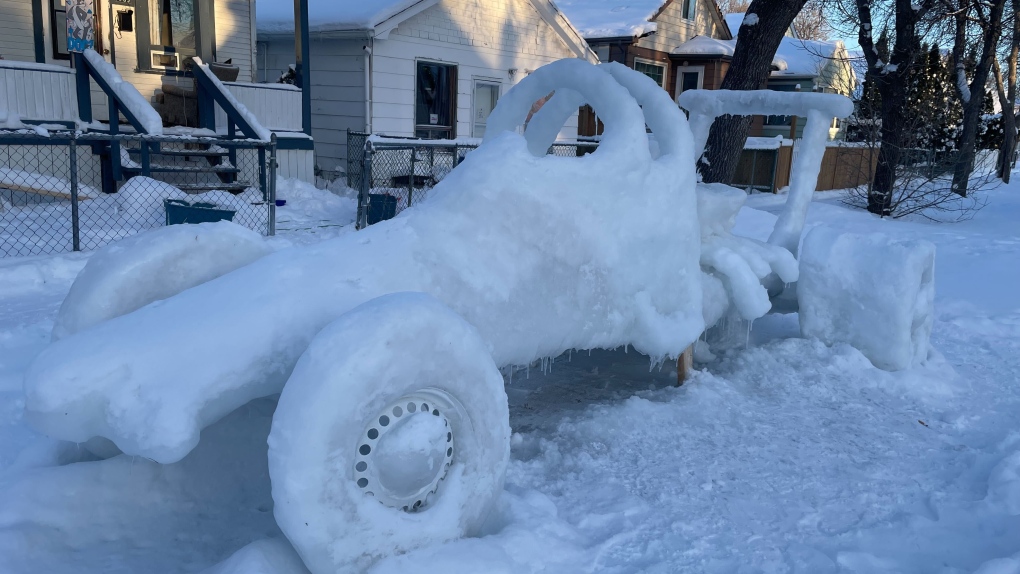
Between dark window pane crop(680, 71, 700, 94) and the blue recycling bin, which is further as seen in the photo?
dark window pane crop(680, 71, 700, 94)

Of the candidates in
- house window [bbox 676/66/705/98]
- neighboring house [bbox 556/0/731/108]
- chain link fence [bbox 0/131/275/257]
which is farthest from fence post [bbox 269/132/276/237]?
house window [bbox 676/66/705/98]

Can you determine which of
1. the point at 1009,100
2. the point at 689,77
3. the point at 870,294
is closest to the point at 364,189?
the point at 870,294

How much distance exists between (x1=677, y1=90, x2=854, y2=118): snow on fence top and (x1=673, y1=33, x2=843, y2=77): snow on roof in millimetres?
17081

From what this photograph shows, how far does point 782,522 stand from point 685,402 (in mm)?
1126

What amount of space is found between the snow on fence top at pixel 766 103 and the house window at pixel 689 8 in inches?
763

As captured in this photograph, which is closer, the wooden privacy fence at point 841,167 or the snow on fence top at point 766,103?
the snow on fence top at point 766,103

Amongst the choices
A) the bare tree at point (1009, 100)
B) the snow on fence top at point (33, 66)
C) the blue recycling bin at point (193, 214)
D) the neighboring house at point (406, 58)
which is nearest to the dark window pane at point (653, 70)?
the neighboring house at point (406, 58)

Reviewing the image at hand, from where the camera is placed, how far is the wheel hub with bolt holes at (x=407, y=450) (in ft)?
6.85

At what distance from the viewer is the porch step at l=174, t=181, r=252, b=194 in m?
9.50

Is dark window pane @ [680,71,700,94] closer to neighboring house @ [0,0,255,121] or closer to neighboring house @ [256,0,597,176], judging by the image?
Result: neighboring house @ [256,0,597,176]

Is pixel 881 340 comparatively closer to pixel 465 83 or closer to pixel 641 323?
pixel 641 323

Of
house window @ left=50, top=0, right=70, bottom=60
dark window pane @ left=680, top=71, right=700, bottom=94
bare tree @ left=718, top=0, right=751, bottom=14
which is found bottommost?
house window @ left=50, top=0, right=70, bottom=60

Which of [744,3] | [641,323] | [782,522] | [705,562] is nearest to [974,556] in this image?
[782,522]

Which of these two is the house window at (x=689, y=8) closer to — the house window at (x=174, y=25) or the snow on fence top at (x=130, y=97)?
the house window at (x=174, y=25)
